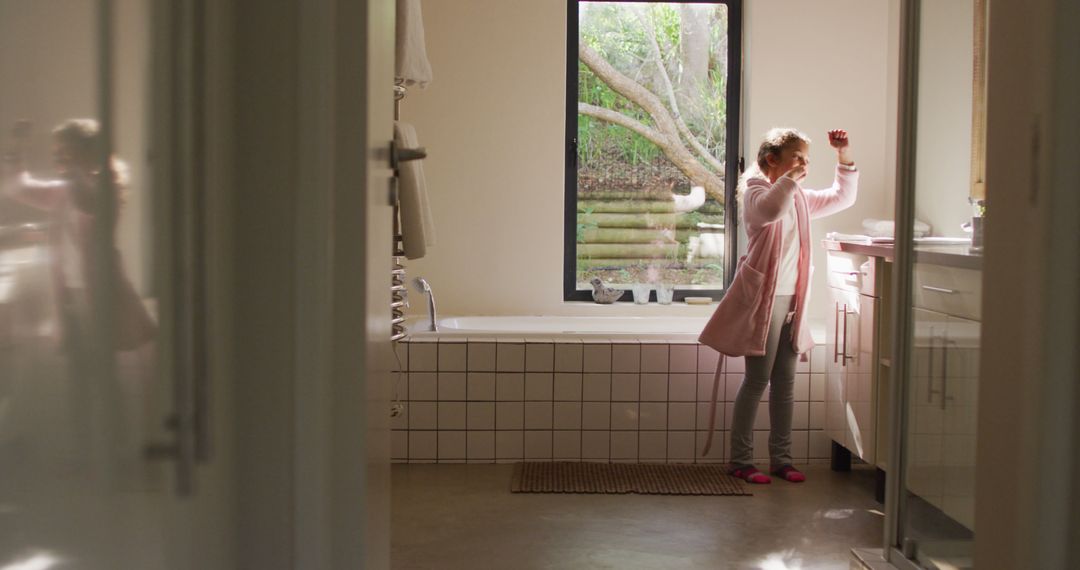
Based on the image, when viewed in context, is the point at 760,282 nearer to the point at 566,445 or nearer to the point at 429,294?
the point at 566,445

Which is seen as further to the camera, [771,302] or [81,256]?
[771,302]

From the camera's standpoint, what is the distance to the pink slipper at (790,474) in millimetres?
3746

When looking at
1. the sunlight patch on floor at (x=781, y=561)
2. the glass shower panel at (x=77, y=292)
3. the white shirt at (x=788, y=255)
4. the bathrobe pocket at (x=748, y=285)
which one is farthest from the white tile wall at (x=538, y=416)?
the glass shower panel at (x=77, y=292)

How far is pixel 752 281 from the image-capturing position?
12.0ft

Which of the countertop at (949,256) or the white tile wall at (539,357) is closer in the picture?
the countertop at (949,256)

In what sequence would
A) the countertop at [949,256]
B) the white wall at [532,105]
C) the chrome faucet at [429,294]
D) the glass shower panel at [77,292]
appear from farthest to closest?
1. the white wall at [532,105]
2. the chrome faucet at [429,294]
3. the countertop at [949,256]
4. the glass shower panel at [77,292]

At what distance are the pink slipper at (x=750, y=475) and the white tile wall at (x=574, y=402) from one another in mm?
183

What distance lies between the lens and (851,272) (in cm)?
366

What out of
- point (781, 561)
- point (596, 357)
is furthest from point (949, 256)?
point (596, 357)

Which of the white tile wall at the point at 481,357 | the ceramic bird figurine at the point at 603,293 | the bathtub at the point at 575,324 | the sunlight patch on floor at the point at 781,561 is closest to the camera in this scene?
the sunlight patch on floor at the point at 781,561

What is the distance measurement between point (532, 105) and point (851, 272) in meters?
1.68

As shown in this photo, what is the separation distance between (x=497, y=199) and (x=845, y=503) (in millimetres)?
2006

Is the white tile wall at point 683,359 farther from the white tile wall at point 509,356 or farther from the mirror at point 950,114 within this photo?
the mirror at point 950,114

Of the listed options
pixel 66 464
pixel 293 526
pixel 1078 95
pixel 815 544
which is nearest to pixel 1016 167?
pixel 1078 95
